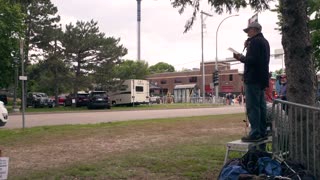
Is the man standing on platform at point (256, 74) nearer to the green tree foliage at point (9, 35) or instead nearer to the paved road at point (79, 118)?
the paved road at point (79, 118)

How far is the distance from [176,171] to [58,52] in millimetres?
41154

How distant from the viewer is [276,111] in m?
5.88

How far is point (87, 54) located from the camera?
48781 mm

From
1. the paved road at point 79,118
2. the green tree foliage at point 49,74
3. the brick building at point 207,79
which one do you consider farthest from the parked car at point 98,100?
the brick building at point 207,79

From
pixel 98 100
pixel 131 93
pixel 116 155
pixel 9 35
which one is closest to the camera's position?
pixel 116 155

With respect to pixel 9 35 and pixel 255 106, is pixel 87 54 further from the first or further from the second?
pixel 255 106

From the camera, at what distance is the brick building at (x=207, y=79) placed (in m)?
104

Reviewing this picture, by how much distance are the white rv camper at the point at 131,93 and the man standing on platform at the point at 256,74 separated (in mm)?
40498

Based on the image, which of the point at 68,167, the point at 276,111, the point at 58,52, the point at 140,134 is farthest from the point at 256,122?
the point at 58,52

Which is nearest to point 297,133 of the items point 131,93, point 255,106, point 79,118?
point 255,106

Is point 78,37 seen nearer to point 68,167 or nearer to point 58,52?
point 58,52

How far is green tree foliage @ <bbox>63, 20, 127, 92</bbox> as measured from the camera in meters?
47.2

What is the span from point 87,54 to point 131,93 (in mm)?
6260

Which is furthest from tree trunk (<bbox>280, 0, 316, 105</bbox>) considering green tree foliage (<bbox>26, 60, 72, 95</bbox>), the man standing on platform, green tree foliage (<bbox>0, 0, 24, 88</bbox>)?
green tree foliage (<bbox>26, 60, 72, 95</bbox>)
